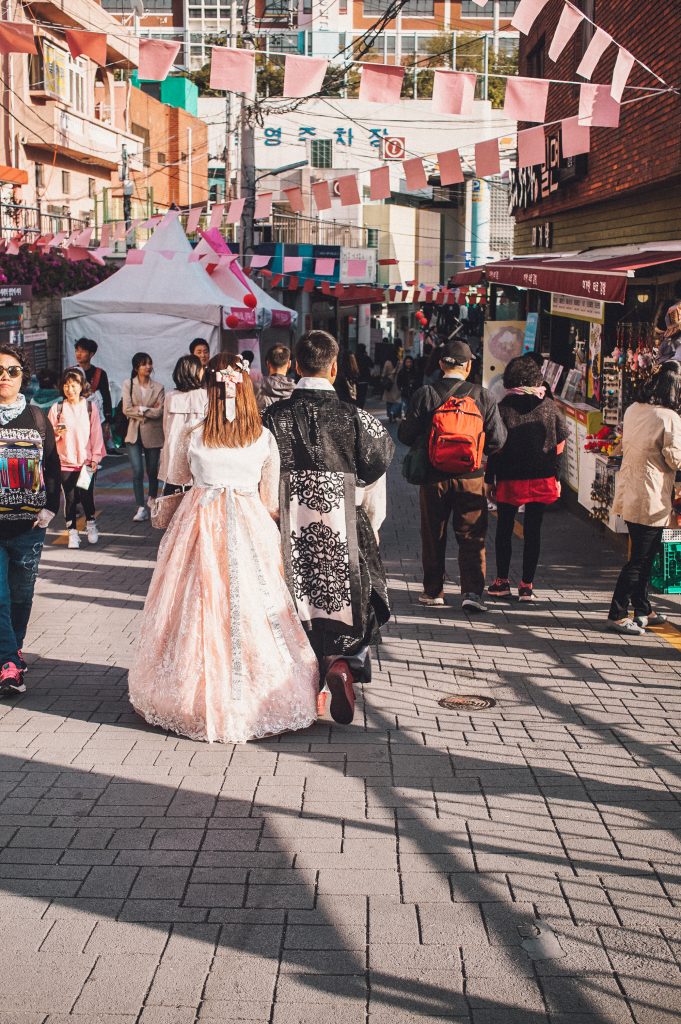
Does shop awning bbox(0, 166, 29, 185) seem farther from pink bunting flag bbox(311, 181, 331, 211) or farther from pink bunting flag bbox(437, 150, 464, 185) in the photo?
pink bunting flag bbox(437, 150, 464, 185)

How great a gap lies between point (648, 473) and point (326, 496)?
2543mm

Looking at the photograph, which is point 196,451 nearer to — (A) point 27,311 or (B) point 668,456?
(B) point 668,456

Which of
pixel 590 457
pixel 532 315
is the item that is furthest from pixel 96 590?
pixel 532 315

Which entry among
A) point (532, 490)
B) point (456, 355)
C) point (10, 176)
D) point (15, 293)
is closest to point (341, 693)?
point (456, 355)

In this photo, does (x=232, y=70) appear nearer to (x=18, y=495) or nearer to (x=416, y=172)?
(x=416, y=172)

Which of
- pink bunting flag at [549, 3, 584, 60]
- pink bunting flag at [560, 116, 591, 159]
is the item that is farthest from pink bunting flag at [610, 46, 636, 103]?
pink bunting flag at [560, 116, 591, 159]

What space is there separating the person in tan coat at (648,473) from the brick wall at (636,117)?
5.20 meters

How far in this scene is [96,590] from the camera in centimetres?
957

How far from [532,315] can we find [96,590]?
10227 mm

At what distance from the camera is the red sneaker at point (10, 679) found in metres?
6.66

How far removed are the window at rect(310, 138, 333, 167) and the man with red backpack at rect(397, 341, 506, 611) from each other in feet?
164

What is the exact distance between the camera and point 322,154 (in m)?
56.2

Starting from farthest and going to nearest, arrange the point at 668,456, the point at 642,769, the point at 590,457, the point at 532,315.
Answer: the point at 532,315 → the point at 590,457 → the point at 668,456 → the point at 642,769

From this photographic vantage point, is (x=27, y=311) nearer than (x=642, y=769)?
No
